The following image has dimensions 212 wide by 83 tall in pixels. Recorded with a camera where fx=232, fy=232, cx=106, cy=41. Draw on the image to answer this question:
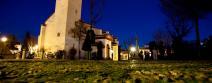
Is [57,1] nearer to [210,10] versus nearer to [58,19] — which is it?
[58,19]

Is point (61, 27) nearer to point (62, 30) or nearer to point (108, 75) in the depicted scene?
point (62, 30)

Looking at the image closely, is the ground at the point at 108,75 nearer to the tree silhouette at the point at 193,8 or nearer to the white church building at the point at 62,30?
the tree silhouette at the point at 193,8

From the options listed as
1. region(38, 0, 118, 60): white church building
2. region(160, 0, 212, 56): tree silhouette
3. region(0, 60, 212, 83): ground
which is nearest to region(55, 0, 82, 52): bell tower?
region(38, 0, 118, 60): white church building

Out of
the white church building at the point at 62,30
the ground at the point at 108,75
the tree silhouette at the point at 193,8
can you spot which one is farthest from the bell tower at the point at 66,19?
the ground at the point at 108,75

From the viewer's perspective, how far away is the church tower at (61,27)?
54.0 m

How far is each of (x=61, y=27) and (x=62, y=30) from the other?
0.97 metres

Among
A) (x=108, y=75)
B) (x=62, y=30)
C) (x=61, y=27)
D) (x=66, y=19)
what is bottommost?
(x=108, y=75)

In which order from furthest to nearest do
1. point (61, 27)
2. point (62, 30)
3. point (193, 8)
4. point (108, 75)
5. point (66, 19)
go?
point (61, 27)
point (66, 19)
point (62, 30)
point (193, 8)
point (108, 75)

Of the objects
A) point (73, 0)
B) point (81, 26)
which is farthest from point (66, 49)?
point (73, 0)

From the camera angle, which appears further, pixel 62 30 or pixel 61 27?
pixel 61 27

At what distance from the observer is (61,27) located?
5512 cm

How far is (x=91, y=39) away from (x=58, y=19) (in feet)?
70.7

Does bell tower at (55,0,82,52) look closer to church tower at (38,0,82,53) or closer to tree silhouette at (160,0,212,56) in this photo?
church tower at (38,0,82,53)

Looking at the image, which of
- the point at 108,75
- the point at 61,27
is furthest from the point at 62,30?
the point at 108,75
